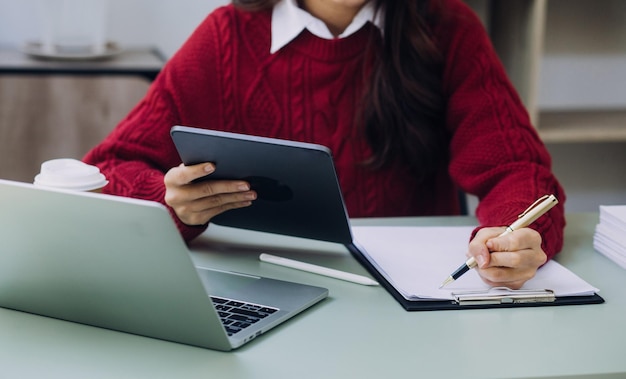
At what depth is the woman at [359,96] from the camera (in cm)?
149

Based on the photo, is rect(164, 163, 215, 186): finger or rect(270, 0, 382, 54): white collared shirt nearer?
rect(164, 163, 215, 186): finger

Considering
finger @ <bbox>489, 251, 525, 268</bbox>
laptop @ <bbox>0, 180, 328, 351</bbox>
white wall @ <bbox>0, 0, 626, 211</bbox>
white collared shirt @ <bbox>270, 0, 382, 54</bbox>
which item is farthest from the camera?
white wall @ <bbox>0, 0, 626, 211</bbox>

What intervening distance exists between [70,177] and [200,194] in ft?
0.57

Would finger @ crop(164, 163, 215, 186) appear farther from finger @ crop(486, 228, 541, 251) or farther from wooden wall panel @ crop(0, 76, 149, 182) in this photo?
wooden wall panel @ crop(0, 76, 149, 182)

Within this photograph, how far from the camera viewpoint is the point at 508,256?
3.57 feet

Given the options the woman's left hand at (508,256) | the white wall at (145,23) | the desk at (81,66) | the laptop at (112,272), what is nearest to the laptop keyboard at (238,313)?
the laptop at (112,272)

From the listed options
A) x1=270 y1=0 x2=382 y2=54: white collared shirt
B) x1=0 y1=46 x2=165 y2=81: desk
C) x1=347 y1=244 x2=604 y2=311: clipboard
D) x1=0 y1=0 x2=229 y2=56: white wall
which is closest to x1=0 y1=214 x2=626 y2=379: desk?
x1=347 y1=244 x2=604 y2=311: clipboard

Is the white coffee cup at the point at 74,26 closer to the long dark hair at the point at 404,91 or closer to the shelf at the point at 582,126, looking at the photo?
the long dark hair at the point at 404,91

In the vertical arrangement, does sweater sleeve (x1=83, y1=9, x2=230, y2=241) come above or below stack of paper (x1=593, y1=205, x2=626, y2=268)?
above

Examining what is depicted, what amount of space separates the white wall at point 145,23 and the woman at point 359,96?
927 millimetres

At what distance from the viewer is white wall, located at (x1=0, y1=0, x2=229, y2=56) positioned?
2.47m

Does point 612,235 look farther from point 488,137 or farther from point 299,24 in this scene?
point 299,24

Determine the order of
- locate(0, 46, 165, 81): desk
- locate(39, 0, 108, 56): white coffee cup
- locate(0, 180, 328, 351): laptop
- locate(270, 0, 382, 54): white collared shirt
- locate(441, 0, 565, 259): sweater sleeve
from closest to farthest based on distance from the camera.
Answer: locate(0, 180, 328, 351): laptop → locate(441, 0, 565, 259): sweater sleeve → locate(270, 0, 382, 54): white collared shirt → locate(0, 46, 165, 81): desk → locate(39, 0, 108, 56): white coffee cup

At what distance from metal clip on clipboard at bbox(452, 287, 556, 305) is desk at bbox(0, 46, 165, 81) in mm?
1351
